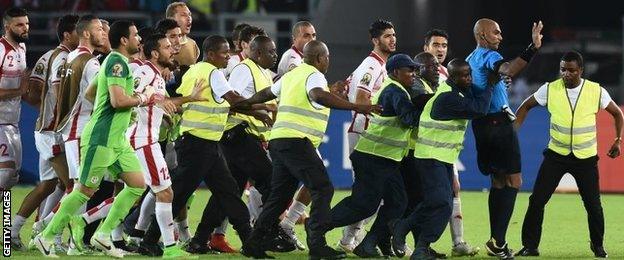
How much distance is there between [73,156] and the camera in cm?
1361

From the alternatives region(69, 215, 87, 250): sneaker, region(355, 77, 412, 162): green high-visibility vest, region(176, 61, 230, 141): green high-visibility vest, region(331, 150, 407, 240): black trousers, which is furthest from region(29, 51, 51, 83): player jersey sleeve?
region(355, 77, 412, 162): green high-visibility vest

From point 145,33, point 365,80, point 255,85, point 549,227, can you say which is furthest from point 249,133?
point 549,227

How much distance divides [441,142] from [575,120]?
5.60ft

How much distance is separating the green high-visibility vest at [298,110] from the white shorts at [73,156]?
1813 mm

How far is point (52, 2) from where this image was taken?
2608 cm

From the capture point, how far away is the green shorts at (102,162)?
12.9m

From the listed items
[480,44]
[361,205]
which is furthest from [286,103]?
[480,44]

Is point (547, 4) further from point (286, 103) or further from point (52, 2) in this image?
point (286, 103)

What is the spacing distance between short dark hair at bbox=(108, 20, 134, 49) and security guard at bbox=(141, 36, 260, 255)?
0.96 meters

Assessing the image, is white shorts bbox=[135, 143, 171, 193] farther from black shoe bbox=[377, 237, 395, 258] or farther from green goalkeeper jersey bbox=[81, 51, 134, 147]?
black shoe bbox=[377, 237, 395, 258]

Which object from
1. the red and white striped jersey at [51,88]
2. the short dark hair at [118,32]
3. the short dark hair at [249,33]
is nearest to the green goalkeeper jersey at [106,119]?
the short dark hair at [118,32]

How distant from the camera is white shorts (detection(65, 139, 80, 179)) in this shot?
44.5 feet

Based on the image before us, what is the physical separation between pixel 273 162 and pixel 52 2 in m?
13.6

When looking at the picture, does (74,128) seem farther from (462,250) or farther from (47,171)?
(462,250)
